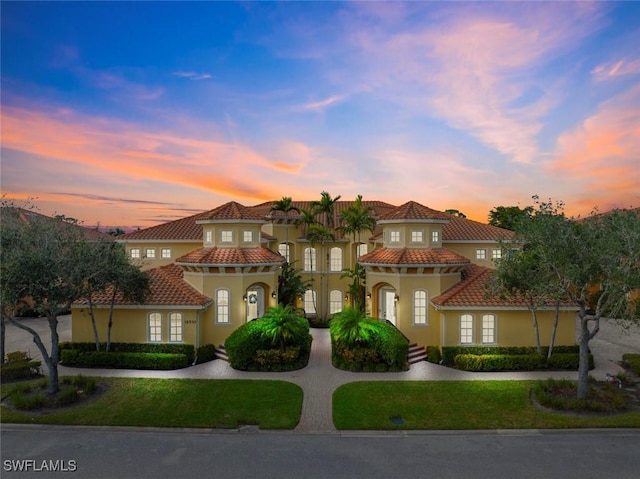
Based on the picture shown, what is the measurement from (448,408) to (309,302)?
20.1 meters

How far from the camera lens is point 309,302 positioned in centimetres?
3384

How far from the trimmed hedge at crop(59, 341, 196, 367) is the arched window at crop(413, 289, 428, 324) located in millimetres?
13684

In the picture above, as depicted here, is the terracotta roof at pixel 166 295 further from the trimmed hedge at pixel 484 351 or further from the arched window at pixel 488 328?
the arched window at pixel 488 328

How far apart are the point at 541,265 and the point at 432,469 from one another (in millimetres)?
9933

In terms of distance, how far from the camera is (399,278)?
22.9 meters

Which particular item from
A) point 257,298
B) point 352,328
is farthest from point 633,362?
point 257,298

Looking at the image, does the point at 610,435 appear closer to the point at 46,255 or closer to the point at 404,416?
the point at 404,416

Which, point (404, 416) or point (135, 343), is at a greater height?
point (135, 343)

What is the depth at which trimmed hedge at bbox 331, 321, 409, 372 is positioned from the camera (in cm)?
1944

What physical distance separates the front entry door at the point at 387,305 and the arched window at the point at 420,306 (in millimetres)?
3111

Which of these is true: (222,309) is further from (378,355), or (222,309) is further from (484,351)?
(484,351)

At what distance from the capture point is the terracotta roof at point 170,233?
31375 mm

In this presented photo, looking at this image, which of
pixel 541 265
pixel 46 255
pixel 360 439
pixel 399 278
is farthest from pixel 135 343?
pixel 541 265

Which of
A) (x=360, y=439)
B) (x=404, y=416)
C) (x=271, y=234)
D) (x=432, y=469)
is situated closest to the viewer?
(x=432, y=469)
